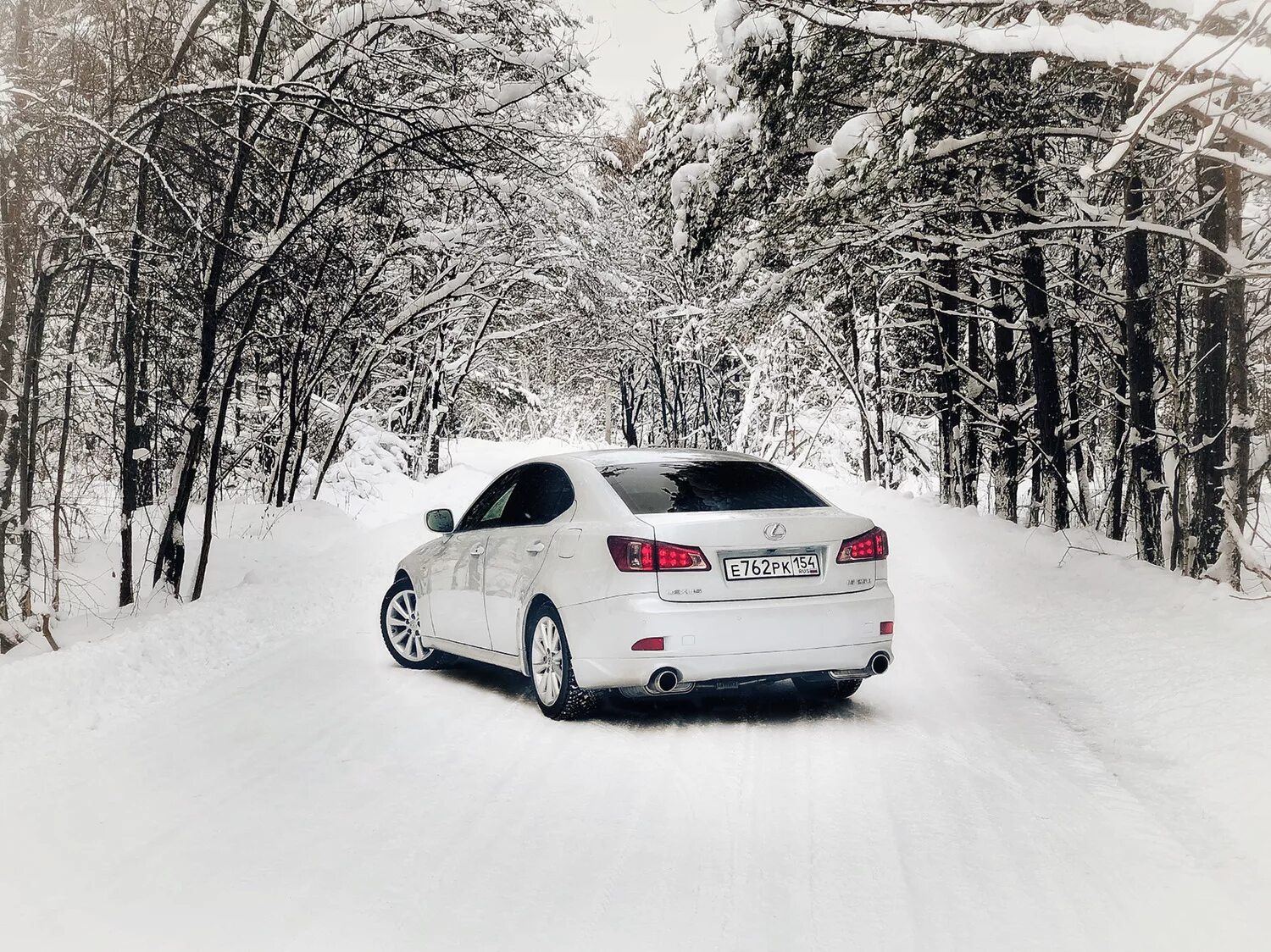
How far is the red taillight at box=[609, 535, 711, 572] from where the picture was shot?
5863mm

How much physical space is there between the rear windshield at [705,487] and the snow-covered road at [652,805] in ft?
4.18

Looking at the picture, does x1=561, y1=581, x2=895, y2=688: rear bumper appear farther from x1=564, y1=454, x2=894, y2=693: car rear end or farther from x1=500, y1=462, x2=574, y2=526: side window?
x1=500, y1=462, x2=574, y2=526: side window

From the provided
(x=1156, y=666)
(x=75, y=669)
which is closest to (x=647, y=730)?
(x=1156, y=666)

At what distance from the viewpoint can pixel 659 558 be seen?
5867mm

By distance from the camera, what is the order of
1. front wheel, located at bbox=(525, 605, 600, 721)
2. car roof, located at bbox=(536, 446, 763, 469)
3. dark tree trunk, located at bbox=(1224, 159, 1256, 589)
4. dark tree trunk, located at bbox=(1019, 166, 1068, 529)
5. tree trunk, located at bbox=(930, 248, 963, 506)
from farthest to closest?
tree trunk, located at bbox=(930, 248, 963, 506) → dark tree trunk, located at bbox=(1019, 166, 1068, 529) → dark tree trunk, located at bbox=(1224, 159, 1256, 589) → car roof, located at bbox=(536, 446, 763, 469) → front wheel, located at bbox=(525, 605, 600, 721)

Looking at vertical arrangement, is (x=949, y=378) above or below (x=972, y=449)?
above

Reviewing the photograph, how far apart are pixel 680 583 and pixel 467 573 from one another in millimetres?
2222

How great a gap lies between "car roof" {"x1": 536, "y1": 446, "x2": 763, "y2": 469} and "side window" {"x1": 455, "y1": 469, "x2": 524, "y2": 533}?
494 mm

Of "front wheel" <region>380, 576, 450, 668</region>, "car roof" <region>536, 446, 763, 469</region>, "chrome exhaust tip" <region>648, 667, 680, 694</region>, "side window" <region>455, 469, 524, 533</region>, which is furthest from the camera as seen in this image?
"front wheel" <region>380, 576, 450, 668</region>

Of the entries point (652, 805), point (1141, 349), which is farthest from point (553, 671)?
point (1141, 349)

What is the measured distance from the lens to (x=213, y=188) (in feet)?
33.7

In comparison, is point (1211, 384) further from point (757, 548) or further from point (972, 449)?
point (972, 449)

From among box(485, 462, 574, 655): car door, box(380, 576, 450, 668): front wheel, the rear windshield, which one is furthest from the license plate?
box(380, 576, 450, 668): front wheel

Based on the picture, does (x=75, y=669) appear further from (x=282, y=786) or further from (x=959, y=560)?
(x=959, y=560)
